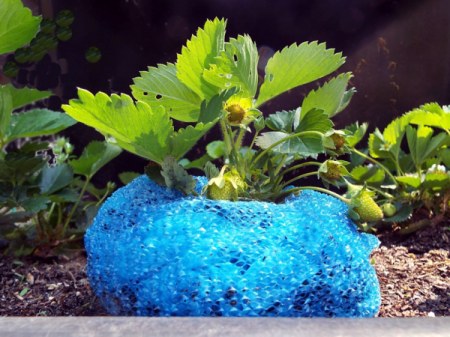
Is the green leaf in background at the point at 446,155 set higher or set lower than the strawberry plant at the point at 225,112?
lower

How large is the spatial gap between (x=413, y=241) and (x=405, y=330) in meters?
0.81

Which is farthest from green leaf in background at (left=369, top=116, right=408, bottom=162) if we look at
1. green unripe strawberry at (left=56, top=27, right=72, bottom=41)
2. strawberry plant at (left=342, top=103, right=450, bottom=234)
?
green unripe strawberry at (left=56, top=27, right=72, bottom=41)

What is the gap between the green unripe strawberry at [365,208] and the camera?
0.86 m

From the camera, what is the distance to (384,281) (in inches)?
39.6

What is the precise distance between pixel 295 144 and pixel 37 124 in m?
0.54

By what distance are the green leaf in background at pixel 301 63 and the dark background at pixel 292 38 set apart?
708 millimetres

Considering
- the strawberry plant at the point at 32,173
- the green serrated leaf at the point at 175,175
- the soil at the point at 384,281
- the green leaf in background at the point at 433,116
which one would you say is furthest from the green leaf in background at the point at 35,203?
the green leaf in background at the point at 433,116

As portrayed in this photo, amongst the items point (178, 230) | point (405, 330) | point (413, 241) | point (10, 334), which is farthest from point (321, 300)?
point (413, 241)

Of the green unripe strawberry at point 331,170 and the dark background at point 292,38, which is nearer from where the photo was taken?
the green unripe strawberry at point 331,170

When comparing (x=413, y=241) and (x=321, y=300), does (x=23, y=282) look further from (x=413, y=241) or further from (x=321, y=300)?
(x=413, y=241)

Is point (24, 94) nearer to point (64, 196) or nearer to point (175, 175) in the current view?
point (64, 196)

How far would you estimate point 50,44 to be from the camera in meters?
1.60

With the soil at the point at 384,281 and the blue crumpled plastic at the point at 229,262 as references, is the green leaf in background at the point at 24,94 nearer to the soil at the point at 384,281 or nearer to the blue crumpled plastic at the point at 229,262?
the soil at the point at 384,281

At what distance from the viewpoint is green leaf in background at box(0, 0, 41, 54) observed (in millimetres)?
998
